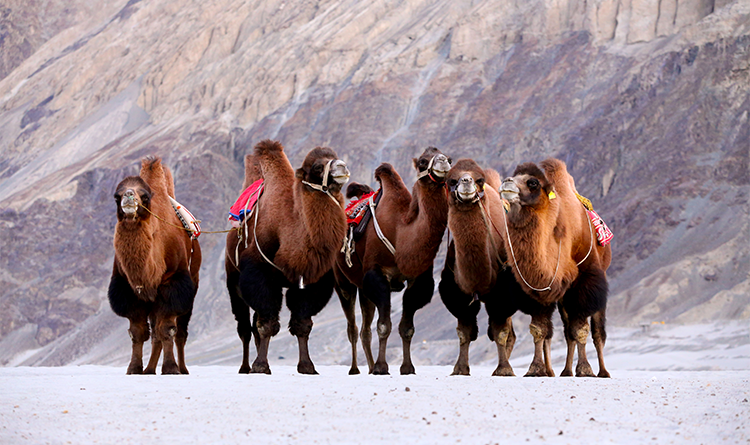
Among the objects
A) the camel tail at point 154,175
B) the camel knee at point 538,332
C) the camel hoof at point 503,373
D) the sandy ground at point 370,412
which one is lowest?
the sandy ground at point 370,412

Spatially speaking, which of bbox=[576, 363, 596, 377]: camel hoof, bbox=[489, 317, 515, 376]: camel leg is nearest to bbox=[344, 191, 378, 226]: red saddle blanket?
bbox=[489, 317, 515, 376]: camel leg

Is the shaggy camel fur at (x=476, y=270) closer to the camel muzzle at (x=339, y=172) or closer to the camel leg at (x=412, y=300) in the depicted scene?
the camel leg at (x=412, y=300)

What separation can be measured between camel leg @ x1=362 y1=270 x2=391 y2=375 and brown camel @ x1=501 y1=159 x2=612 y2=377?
4.88 feet

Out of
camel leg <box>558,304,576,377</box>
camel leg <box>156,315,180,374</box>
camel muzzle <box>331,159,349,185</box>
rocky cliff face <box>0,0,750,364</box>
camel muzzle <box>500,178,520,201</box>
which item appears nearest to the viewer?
camel muzzle <box>500,178,520,201</box>

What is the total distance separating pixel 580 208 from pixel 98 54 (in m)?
67.1

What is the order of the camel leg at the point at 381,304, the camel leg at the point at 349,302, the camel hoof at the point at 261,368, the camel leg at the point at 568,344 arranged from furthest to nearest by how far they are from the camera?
the camel leg at the point at 349,302, the camel leg at the point at 568,344, the camel leg at the point at 381,304, the camel hoof at the point at 261,368

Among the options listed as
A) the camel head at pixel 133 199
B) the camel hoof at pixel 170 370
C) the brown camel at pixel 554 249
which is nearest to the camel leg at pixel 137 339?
the camel hoof at pixel 170 370

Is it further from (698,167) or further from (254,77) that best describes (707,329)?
(254,77)

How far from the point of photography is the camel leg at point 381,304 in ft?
30.9

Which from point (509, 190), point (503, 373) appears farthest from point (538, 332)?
point (509, 190)

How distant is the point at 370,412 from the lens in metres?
5.45

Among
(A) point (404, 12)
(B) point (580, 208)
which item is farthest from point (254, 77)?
(B) point (580, 208)

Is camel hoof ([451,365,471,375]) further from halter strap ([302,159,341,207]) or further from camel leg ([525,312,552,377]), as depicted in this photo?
halter strap ([302,159,341,207])

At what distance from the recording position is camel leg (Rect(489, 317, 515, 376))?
923cm
